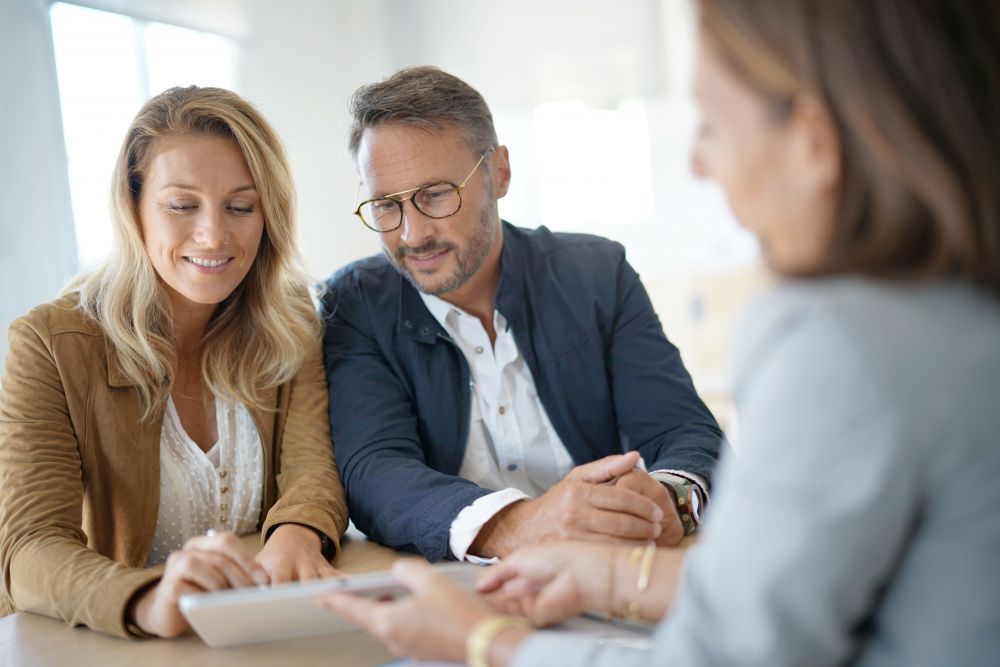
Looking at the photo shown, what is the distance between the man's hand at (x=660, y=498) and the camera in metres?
1.63

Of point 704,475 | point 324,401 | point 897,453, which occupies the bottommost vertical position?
point 704,475

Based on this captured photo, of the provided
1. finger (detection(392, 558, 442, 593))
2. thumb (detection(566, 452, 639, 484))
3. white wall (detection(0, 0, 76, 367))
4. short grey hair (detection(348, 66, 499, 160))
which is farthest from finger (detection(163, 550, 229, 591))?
white wall (detection(0, 0, 76, 367))

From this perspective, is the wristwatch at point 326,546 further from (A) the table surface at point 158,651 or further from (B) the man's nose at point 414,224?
(B) the man's nose at point 414,224

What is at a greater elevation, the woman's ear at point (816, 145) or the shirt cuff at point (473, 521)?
the woman's ear at point (816, 145)

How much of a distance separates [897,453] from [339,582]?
678 mm

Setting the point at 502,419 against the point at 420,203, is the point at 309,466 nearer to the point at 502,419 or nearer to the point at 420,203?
the point at 502,419

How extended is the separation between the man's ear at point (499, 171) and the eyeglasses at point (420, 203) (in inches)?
5.8

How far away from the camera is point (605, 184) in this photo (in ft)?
20.8

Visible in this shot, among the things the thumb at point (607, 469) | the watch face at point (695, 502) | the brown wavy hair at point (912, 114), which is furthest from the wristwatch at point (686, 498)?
the brown wavy hair at point (912, 114)

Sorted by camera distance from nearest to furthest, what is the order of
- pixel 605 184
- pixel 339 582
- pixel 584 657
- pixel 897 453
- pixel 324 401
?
pixel 897 453 → pixel 584 657 → pixel 339 582 → pixel 324 401 → pixel 605 184

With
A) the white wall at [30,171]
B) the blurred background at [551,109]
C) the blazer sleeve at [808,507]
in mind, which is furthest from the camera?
the blurred background at [551,109]

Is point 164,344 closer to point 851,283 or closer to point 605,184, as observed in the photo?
point 851,283

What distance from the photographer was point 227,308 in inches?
82.8

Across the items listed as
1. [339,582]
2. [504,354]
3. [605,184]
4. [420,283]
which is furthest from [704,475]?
[605,184]
